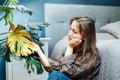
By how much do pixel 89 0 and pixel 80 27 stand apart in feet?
4.76

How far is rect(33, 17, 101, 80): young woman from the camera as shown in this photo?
5.46ft

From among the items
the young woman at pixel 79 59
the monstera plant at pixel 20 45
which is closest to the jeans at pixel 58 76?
the young woman at pixel 79 59

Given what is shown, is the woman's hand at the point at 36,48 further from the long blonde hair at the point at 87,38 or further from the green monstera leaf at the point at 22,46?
the long blonde hair at the point at 87,38

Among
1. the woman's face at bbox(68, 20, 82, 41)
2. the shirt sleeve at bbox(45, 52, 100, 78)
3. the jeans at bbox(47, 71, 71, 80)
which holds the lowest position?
the jeans at bbox(47, 71, 71, 80)

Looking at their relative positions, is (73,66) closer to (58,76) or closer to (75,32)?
(58,76)

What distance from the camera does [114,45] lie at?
1738mm

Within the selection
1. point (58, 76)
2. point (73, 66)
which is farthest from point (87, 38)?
point (58, 76)

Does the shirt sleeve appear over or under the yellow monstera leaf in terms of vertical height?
Answer: under

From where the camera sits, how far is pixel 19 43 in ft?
5.42

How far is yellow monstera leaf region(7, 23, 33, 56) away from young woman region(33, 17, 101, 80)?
84 millimetres

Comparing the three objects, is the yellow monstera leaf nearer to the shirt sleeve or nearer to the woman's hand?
the woman's hand

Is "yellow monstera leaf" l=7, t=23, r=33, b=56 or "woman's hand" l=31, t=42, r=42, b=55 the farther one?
"woman's hand" l=31, t=42, r=42, b=55

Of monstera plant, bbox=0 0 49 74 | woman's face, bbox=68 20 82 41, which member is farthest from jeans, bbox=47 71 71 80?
woman's face, bbox=68 20 82 41

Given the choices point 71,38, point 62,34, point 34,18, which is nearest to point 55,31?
point 62,34
